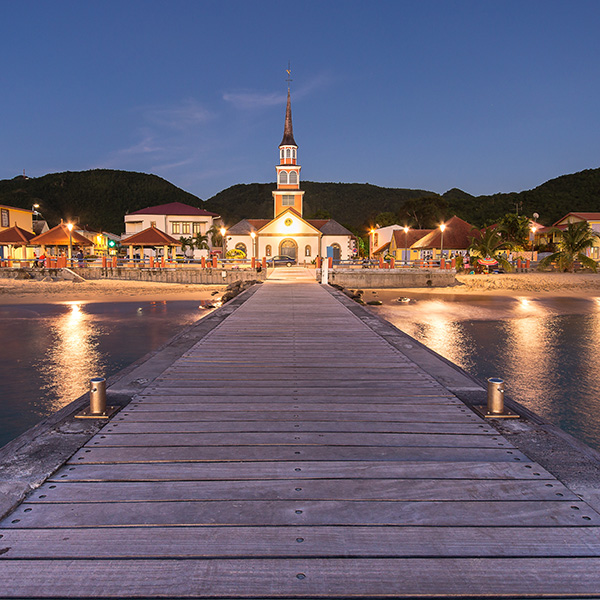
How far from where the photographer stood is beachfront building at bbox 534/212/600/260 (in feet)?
181

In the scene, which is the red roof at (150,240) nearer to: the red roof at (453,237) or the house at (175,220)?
the house at (175,220)

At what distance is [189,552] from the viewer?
261 cm

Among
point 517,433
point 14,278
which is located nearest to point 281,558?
point 517,433

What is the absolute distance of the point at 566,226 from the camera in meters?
63.7

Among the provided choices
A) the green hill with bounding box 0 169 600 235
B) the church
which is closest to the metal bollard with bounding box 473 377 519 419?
the church

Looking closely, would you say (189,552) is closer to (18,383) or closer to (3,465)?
(3,465)

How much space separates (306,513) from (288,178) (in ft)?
191

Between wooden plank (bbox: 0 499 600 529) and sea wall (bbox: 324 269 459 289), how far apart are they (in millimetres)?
37874

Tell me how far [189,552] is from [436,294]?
36.1 meters

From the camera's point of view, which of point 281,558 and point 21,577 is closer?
point 21,577

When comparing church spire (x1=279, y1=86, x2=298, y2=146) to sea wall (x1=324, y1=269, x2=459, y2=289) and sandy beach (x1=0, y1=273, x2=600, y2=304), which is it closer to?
sea wall (x1=324, y1=269, x2=459, y2=289)

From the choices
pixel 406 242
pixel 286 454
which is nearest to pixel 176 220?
pixel 406 242

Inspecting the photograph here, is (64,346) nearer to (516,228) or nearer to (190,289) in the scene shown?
(190,289)

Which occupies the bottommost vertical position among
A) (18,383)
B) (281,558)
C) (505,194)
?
(18,383)
